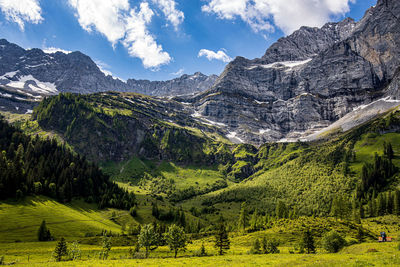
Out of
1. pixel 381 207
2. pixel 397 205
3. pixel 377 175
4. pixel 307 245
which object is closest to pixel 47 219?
pixel 307 245

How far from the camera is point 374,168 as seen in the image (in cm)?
19025

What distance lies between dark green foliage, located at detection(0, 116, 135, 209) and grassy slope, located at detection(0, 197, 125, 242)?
8403mm

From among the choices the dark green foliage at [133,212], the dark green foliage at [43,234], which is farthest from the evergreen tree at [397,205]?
the dark green foliage at [43,234]

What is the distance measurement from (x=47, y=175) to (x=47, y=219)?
51.1 m

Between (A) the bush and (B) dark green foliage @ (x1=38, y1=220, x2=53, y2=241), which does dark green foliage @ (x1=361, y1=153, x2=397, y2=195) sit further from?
(B) dark green foliage @ (x1=38, y1=220, x2=53, y2=241)

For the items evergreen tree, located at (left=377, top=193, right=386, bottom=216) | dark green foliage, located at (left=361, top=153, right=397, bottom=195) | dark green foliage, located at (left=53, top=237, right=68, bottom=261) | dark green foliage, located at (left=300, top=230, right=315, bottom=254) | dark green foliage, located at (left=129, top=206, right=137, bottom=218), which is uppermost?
dark green foliage, located at (left=361, top=153, right=397, bottom=195)

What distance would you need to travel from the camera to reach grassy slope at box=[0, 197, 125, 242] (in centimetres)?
9424

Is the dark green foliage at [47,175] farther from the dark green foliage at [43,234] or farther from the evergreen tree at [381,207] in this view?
the evergreen tree at [381,207]

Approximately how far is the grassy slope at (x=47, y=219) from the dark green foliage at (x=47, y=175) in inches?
331

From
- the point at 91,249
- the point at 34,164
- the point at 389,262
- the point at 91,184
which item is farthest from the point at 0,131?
the point at 389,262

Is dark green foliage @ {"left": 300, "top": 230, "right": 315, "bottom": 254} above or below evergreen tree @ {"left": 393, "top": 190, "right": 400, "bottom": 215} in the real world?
below

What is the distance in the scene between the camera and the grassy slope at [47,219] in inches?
3710

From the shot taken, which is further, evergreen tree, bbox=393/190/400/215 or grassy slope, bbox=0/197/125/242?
evergreen tree, bbox=393/190/400/215

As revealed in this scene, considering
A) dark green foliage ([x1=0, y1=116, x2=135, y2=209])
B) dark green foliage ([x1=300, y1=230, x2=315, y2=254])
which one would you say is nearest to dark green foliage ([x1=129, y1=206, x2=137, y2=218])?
dark green foliage ([x1=0, y1=116, x2=135, y2=209])
